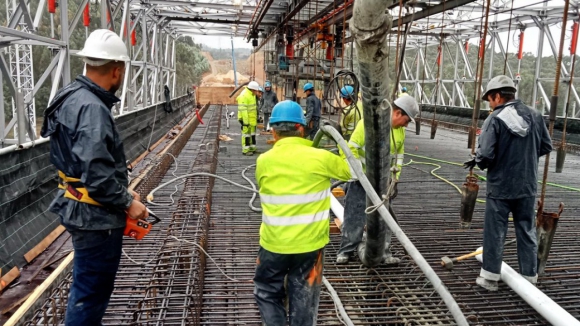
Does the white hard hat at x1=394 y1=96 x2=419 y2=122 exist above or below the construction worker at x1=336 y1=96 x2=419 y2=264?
above

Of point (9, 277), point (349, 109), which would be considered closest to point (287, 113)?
point (349, 109)

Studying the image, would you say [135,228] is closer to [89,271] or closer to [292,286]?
[89,271]

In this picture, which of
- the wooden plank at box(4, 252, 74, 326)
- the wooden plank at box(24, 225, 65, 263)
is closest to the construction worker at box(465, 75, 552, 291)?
the wooden plank at box(4, 252, 74, 326)

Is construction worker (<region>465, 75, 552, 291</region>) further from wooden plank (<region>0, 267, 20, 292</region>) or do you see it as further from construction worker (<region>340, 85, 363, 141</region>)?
wooden plank (<region>0, 267, 20, 292</region>)

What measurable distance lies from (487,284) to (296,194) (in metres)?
2.22

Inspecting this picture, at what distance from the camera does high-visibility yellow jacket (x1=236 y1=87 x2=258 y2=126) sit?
9027 millimetres

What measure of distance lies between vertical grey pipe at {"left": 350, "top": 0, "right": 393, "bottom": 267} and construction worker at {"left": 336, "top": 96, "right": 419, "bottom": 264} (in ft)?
1.23

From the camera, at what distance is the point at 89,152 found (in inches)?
89.2

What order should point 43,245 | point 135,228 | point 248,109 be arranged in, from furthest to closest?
point 248,109, point 43,245, point 135,228

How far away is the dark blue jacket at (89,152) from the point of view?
7.50 feet

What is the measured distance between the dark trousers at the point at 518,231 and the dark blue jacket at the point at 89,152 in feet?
9.34

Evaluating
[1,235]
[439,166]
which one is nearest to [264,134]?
[439,166]

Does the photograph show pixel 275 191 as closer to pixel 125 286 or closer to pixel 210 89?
pixel 125 286

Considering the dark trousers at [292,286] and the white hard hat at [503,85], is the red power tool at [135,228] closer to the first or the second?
the dark trousers at [292,286]
